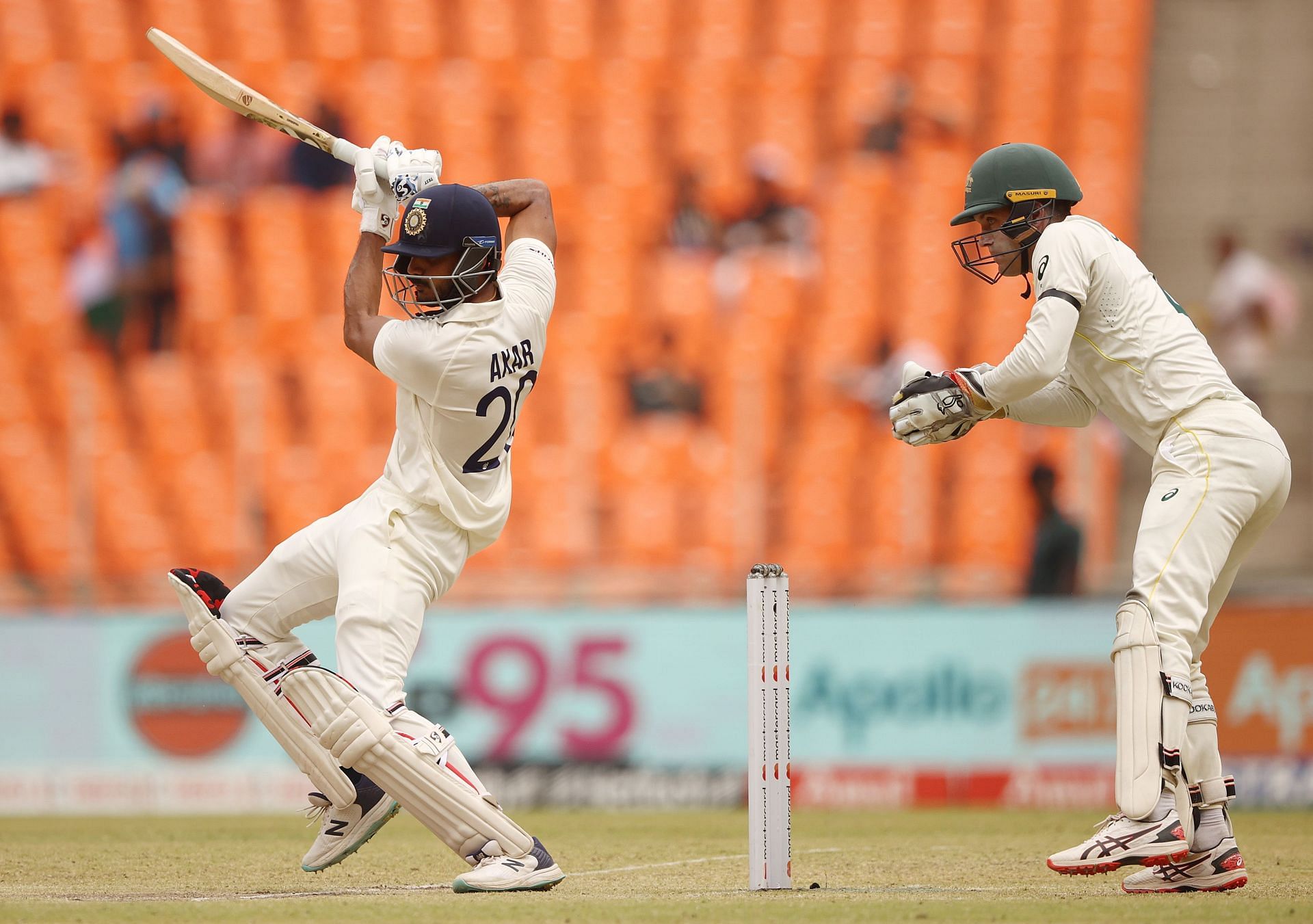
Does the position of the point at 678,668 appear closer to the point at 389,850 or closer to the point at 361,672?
the point at 389,850

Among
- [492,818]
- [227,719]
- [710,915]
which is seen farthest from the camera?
[227,719]

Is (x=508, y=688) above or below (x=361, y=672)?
below

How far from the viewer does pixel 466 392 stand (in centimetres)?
475

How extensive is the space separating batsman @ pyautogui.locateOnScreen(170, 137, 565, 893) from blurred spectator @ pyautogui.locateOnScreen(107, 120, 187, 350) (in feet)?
25.4

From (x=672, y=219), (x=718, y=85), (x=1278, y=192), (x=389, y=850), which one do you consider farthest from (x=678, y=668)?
(x=1278, y=192)

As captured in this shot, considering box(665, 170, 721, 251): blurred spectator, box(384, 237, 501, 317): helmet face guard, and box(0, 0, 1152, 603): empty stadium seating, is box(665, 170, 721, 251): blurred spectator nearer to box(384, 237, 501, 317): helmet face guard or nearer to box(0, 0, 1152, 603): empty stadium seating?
box(0, 0, 1152, 603): empty stadium seating

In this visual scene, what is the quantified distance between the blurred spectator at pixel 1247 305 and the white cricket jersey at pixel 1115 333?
301 inches

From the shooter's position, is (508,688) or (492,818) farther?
(508,688)

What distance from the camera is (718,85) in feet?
43.9

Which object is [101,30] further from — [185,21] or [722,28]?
[722,28]

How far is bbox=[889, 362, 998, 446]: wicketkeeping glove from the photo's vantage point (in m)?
4.84

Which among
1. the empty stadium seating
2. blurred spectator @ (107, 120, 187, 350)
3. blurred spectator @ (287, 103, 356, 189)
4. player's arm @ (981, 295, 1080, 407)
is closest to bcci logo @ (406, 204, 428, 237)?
player's arm @ (981, 295, 1080, 407)

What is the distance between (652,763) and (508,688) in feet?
2.98

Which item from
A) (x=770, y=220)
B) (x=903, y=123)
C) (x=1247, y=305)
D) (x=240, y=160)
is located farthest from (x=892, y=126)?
(x=240, y=160)
